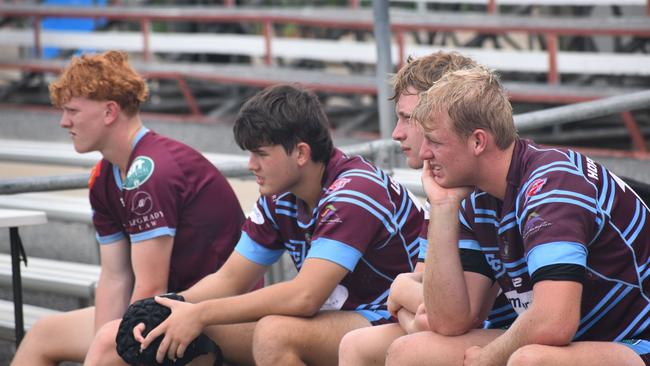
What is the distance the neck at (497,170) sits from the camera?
284 cm

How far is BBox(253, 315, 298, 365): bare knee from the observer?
3.25 meters

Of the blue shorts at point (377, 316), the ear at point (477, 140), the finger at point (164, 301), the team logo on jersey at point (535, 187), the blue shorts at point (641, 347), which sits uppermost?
the ear at point (477, 140)

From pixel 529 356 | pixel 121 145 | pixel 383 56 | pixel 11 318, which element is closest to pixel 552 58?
pixel 383 56

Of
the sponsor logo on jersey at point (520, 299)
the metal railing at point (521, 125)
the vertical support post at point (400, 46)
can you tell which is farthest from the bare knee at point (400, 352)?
the vertical support post at point (400, 46)

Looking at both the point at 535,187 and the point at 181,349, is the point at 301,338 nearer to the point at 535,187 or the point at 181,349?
the point at 181,349

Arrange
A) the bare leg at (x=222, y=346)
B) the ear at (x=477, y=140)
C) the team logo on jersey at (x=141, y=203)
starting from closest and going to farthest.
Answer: the ear at (x=477, y=140), the bare leg at (x=222, y=346), the team logo on jersey at (x=141, y=203)

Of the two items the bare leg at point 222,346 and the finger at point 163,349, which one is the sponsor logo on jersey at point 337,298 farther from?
the finger at point 163,349

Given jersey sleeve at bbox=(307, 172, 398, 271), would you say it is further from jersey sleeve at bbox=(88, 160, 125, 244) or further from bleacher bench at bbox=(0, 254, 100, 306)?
bleacher bench at bbox=(0, 254, 100, 306)

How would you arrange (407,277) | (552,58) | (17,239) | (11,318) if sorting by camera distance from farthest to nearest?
(552,58)
(11,318)
(17,239)
(407,277)

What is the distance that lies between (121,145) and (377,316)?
1187mm

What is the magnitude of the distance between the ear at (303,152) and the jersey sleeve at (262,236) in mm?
213

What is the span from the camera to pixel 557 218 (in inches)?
104

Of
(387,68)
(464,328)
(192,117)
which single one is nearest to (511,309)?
(464,328)

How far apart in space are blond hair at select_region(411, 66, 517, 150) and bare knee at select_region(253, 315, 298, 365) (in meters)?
0.80
